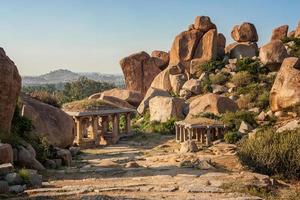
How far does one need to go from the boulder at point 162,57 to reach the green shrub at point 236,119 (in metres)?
20.6

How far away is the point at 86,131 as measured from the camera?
31.3 meters

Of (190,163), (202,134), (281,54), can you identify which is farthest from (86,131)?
(281,54)

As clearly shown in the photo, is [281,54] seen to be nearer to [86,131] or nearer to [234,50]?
[234,50]

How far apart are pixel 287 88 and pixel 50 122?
14705mm

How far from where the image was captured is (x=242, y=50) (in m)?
45.0

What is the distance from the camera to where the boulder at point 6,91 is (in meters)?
15.1

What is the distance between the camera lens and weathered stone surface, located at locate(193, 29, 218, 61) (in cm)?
4444

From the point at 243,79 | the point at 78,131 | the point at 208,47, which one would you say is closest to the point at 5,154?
the point at 78,131

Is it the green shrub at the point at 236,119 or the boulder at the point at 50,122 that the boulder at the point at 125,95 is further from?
the boulder at the point at 50,122

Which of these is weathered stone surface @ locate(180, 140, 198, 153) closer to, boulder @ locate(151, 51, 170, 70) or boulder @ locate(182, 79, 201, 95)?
boulder @ locate(182, 79, 201, 95)

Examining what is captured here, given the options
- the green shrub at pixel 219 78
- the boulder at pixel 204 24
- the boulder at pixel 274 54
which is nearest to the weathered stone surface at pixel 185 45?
the boulder at pixel 204 24

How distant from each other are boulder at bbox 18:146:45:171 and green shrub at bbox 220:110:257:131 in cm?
1438

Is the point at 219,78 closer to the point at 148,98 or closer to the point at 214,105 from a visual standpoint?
the point at 148,98

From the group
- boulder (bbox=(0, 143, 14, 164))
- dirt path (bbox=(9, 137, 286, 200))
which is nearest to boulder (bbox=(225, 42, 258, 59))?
dirt path (bbox=(9, 137, 286, 200))
